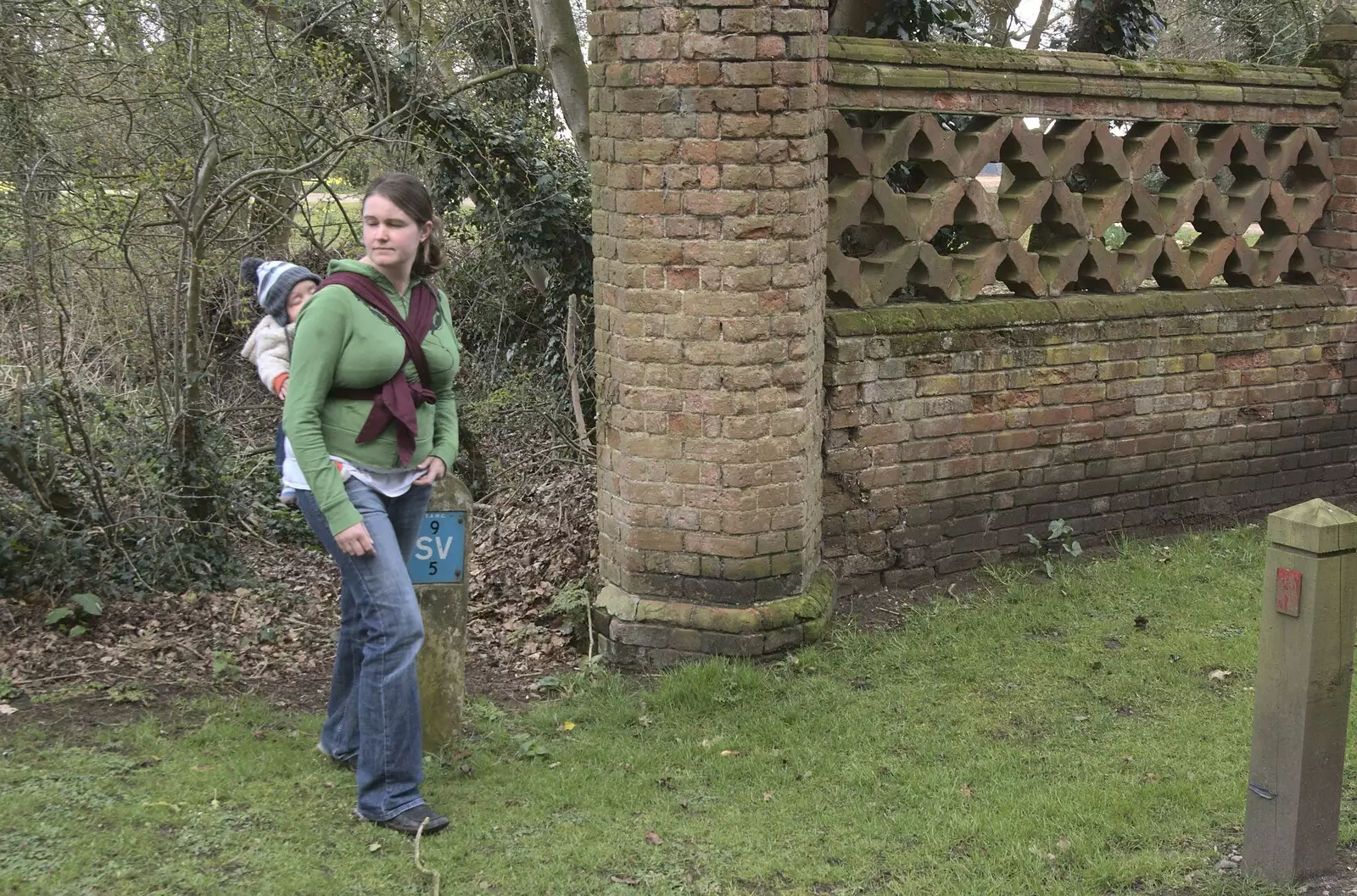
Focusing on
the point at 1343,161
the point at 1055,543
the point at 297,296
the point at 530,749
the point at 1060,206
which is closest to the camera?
the point at 297,296

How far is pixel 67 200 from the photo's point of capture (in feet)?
21.1

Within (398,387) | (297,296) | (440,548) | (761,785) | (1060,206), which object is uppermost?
(1060,206)

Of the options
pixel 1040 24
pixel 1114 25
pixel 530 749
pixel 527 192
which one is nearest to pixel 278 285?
pixel 530 749

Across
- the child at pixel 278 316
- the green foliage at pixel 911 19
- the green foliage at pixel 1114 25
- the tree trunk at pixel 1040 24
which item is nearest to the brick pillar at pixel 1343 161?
the green foliage at pixel 911 19

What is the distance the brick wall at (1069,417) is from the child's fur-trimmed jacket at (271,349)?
8.71 feet

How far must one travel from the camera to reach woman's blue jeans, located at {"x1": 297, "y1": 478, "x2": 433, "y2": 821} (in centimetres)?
427

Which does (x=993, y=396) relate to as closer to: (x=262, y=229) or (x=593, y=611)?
(x=593, y=611)

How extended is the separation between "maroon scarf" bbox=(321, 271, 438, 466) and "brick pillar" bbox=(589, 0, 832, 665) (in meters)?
1.48

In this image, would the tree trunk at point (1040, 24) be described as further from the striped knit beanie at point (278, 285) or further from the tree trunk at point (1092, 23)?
the striped knit beanie at point (278, 285)

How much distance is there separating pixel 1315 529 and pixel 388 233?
3031 millimetres

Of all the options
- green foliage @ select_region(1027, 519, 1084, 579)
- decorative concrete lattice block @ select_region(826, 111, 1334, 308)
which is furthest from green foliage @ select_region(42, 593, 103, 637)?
green foliage @ select_region(1027, 519, 1084, 579)

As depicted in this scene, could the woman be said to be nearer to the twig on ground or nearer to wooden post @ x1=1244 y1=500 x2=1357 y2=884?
the twig on ground

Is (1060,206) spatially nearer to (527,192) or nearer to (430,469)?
(430,469)

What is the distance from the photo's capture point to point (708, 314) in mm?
5605
